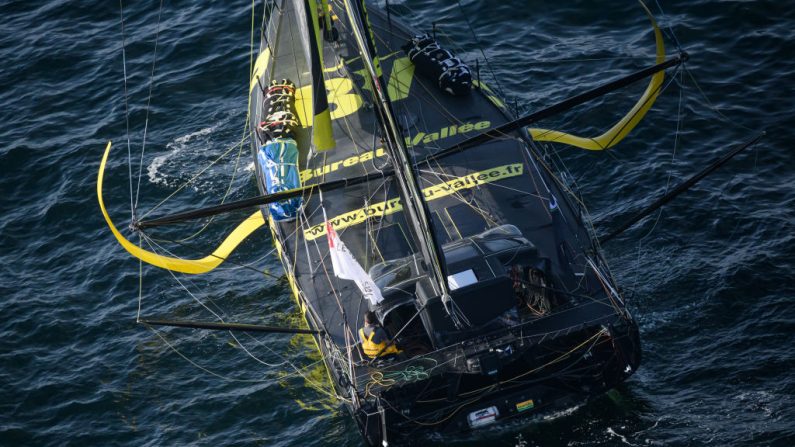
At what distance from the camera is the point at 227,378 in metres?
20.9

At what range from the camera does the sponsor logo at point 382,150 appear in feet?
74.0

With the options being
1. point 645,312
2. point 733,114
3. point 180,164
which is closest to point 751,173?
point 733,114

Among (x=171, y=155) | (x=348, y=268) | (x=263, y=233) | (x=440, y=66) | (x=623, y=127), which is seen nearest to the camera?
(x=348, y=268)

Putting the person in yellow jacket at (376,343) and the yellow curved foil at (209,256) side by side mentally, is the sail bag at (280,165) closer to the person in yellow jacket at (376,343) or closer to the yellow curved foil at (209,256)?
the yellow curved foil at (209,256)

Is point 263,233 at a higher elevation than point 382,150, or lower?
lower

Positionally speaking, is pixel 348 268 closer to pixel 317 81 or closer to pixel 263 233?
pixel 317 81

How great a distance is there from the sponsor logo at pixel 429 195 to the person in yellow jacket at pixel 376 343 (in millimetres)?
3575

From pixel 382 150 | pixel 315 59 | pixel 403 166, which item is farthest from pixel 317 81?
pixel 382 150

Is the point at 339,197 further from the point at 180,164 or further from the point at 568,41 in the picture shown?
the point at 568,41

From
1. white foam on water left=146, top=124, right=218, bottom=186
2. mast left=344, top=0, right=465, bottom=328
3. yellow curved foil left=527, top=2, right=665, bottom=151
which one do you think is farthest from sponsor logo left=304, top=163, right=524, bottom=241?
white foam on water left=146, top=124, right=218, bottom=186

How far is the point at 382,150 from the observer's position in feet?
74.7

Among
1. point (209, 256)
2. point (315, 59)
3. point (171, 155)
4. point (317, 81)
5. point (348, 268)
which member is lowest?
point (209, 256)

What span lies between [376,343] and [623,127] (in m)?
8.62

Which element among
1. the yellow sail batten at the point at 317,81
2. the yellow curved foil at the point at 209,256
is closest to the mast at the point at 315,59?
the yellow sail batten at the point at 317,81
